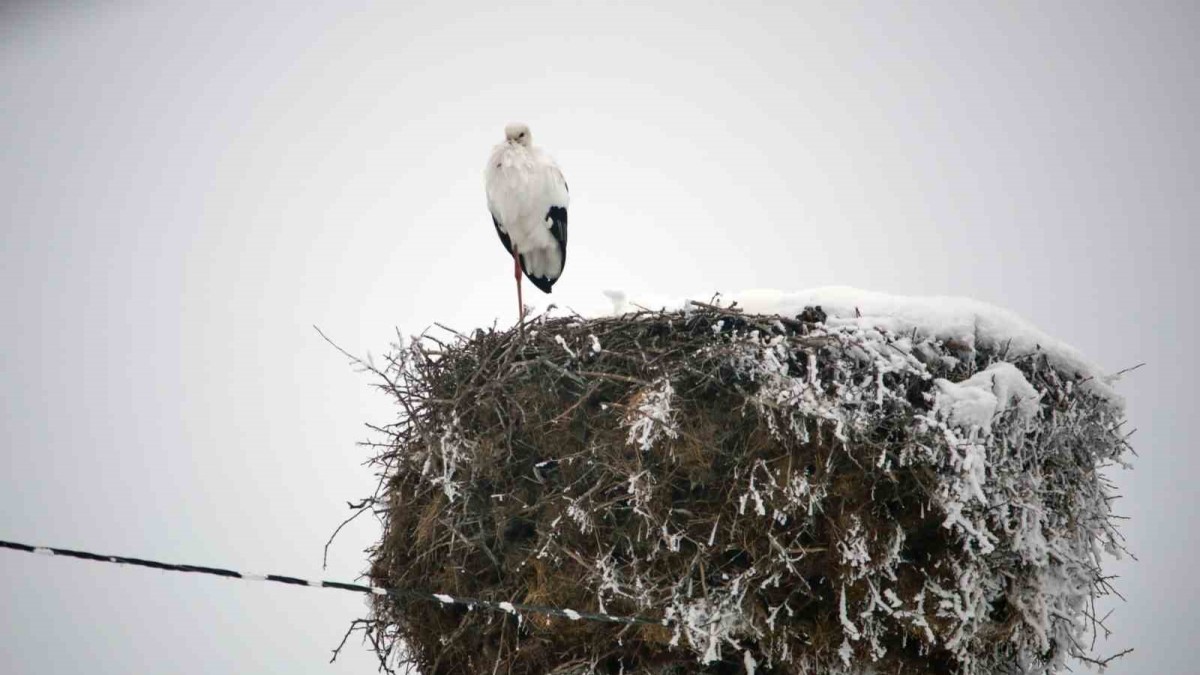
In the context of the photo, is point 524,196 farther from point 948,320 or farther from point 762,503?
point 762,503

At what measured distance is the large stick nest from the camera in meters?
4.60

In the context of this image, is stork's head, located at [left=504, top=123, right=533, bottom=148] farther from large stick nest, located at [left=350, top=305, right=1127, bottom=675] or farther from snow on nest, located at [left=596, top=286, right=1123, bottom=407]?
snow on nest, located at [left=596, top=286, right=1123, bottom=407]

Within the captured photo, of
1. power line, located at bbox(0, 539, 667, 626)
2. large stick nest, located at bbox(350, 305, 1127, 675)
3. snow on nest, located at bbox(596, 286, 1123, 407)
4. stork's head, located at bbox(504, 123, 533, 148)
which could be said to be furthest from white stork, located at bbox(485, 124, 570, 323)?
power line, located at bbox(0, 539, 667, 626)

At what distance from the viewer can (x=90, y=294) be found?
140500 millimetres

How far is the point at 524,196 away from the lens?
8273 millimetres

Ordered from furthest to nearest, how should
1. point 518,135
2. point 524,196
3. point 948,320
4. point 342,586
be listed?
1. point 518,135
2. point 524,196
3. point 948,320
4. point 342,586

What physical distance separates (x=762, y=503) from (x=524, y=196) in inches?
175

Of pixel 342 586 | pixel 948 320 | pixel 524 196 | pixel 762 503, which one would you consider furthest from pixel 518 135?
pixel 762 503

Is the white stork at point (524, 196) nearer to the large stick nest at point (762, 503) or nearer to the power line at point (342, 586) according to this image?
the large stick nest at point (762, 503)

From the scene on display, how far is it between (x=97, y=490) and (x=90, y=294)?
109 m

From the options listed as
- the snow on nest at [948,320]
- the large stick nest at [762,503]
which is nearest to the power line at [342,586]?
the large stick nest at [762,503]

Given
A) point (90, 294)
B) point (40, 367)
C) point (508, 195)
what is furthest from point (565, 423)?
point (90, 294)

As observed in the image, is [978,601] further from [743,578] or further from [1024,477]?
[743,578]

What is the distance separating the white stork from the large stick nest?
2.99m
